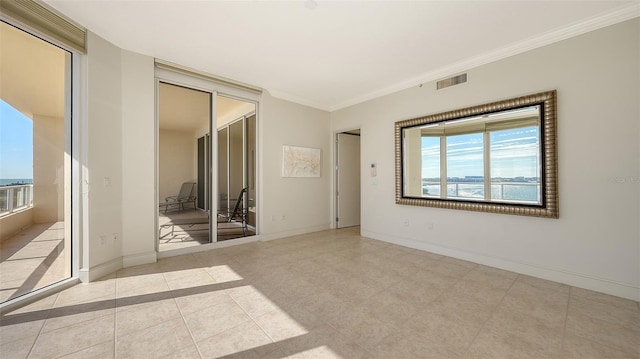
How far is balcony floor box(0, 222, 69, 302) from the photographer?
236cm

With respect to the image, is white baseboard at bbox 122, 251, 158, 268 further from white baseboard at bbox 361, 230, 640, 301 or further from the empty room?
white baseboard at bbox 361, 230, 640, 301

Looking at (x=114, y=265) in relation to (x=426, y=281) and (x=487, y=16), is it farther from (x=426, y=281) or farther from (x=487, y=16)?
(x=487, y=16)

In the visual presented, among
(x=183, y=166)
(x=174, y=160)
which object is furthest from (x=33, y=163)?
(x=183, y=166)

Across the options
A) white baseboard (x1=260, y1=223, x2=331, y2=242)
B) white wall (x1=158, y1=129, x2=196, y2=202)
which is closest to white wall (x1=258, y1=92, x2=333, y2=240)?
white baseboard (x1=260, y1=223, x2=331, y2=242)

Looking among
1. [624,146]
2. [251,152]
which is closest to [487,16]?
[624,146]

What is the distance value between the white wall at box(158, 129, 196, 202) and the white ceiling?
115 cm

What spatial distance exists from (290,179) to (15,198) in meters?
3.71

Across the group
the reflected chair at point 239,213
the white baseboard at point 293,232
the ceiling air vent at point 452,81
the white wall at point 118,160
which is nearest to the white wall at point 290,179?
the white baseboard at point 293,232

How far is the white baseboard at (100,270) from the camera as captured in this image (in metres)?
2.89

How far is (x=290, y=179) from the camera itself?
5.28 meters

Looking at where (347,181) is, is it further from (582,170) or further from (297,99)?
(582,170)

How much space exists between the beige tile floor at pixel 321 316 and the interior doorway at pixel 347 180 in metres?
2.76

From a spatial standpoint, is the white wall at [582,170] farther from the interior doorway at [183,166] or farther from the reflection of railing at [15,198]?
the reflection of railing at [15,198]

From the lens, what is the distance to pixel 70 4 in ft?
8.36
